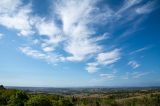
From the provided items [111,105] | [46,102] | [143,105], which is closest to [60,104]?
[46,102]

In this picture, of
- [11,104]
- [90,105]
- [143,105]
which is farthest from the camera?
[143,105]

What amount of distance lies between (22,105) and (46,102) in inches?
415

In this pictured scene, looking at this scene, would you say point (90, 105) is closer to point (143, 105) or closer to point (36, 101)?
point (143, 105)

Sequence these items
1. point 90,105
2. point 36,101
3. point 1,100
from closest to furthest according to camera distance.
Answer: point 36,101, point 1,100, point 90,105

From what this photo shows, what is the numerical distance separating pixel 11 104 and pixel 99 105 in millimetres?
Answer: 84430

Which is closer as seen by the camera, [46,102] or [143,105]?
[46,102]

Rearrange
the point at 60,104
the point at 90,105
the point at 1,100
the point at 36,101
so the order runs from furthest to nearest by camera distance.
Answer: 1. the point at 90,105
2. the point at 1,100
3. the point at 60,104
4. the point at 36,101

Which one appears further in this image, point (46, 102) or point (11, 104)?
point (11, 104)

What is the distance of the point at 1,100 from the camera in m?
75.6

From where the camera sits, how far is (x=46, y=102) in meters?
60.9

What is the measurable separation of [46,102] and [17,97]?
42.1ft

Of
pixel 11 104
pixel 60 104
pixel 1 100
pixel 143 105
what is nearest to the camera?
pixel 11 104

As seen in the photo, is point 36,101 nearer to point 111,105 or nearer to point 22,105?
point 22,105

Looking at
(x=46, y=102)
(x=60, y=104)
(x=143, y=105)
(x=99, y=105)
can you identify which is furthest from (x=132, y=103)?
(x=46, y=102)
